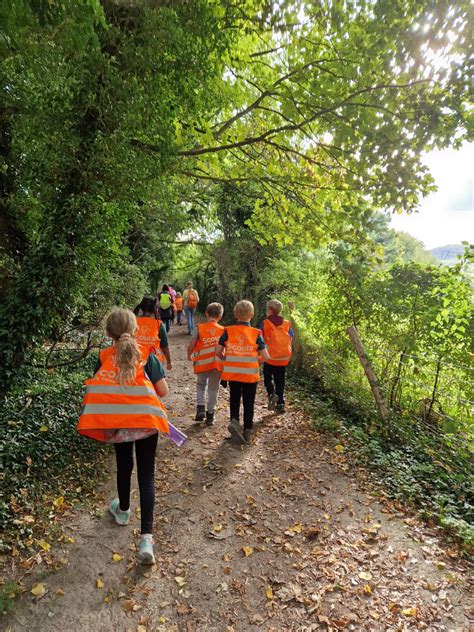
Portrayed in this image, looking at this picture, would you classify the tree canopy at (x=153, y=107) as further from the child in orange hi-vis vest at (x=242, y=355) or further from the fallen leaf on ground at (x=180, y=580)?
the fallen leaf on ground at (x=180, y=580)

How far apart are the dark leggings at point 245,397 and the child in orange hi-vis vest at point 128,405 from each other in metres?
2.28

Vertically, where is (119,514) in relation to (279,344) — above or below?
below

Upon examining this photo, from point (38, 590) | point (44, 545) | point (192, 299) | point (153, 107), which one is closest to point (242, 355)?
point (44, 545)

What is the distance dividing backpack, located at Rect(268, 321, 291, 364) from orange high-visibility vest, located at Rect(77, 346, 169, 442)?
3.74 meters

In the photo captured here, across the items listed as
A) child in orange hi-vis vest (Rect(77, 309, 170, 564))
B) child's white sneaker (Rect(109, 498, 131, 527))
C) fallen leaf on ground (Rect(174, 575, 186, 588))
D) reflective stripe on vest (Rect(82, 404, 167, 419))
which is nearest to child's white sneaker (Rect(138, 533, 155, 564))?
child in orange hi-vis vest (Rect(77, 309, 170, 564))

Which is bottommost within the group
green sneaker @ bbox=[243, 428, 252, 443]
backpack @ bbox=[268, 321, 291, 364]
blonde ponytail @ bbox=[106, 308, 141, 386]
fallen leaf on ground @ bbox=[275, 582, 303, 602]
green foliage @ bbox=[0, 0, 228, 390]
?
fallen leaf on ground @ bbox=[275, 582, 303, 602]

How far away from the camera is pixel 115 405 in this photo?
10.5 ft

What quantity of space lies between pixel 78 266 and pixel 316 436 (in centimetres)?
477

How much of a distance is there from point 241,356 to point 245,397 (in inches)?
26.9

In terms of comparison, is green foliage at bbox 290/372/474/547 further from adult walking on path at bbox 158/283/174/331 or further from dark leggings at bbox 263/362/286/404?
adult walking on path at bbox 158/283/174/331

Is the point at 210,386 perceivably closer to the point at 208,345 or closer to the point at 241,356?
the point at 208,345

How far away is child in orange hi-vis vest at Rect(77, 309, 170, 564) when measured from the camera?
3178 mm

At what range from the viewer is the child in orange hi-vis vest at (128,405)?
318 cm

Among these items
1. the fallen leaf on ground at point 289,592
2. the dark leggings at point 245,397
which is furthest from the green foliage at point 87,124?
the fallen leaf on ground at point 289,592
